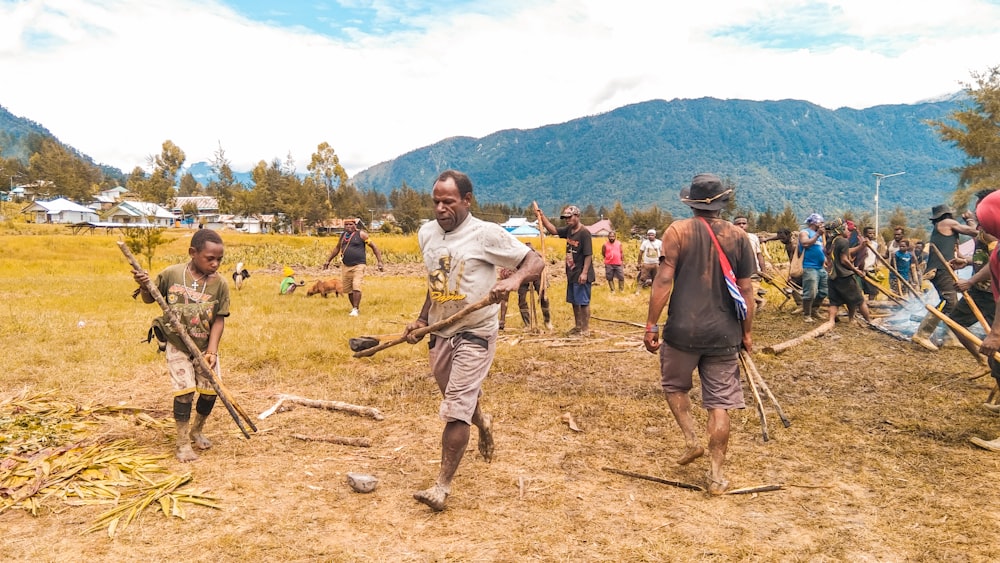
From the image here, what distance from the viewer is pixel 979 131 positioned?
3809 cm

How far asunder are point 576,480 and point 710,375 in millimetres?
1215

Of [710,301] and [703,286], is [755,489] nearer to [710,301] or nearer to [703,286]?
[710,301]

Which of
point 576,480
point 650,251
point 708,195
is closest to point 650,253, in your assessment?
point 650,251

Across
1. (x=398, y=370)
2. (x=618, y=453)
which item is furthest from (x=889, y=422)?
(x=398, y=370)

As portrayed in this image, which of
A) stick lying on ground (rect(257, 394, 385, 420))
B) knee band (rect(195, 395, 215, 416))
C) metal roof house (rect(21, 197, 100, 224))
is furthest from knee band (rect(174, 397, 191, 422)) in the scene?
metal roof house (rect(21, 197, 100, 224))

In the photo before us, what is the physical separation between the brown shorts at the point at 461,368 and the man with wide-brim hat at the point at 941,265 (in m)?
7.97

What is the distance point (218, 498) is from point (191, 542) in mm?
584

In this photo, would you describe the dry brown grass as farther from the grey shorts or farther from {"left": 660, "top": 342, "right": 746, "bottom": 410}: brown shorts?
the grey shorts

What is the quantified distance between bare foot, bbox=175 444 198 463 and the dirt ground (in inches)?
4.5

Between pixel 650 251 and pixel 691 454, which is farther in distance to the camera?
pixel 650 251

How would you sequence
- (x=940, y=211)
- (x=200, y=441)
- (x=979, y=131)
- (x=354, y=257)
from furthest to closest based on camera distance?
(x=979, y=131) → (x=354, y=257) → (x=940, y=211) → (x=200, y=441)

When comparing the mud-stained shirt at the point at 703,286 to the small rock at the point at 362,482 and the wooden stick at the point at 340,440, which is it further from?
the wooden stick at the point at 340,440

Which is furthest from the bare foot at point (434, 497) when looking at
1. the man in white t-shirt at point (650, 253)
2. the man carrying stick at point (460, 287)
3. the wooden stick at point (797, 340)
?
the man in white t-shirt at point (650, 253)

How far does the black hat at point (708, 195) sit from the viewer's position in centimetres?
418
